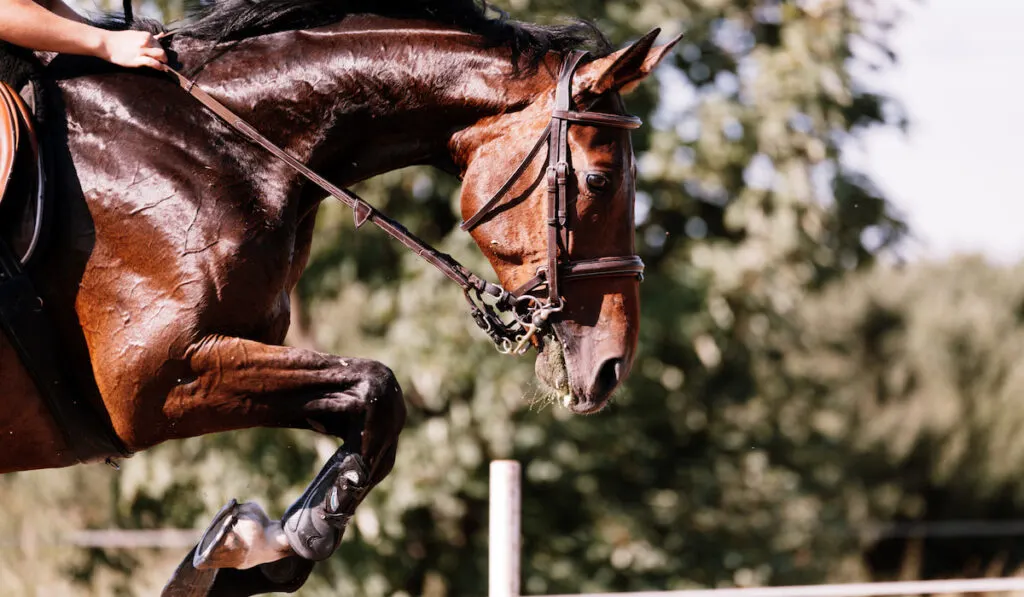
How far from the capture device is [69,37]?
3.15 meters

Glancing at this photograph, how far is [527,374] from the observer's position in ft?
24.9

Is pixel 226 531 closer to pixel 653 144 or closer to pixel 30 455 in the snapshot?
pixel 30 455

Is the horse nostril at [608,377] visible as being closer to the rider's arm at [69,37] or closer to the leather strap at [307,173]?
the leather strap at [307,173]

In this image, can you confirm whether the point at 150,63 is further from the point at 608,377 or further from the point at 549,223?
the point at 608,377

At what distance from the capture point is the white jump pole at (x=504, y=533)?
362 centimetres

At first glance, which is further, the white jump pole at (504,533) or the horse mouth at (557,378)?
the white jump pole at (504,533)

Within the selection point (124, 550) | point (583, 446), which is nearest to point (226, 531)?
point (583, 446)

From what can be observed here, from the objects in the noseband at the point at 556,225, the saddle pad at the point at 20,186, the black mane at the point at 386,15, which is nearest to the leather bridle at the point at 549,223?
the noseband at the point at 556,225

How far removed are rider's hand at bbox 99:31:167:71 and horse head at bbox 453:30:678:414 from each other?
2.96ft

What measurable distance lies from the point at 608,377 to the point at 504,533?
0.70 meters

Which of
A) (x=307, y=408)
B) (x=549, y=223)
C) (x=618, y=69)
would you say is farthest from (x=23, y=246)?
(x=618, y=69)

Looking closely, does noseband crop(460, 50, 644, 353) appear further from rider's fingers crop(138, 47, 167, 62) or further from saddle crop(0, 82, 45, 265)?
saddle crop(0, 82, 45, 265)

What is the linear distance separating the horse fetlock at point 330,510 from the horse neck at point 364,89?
0.82 meters

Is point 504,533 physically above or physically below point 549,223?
below
